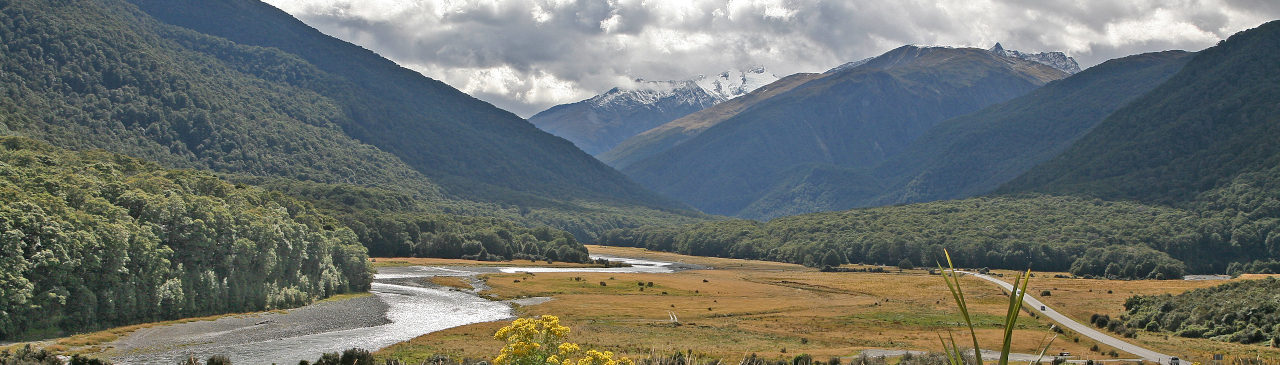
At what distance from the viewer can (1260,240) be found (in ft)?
626

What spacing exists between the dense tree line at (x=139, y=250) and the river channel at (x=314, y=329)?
3.61 m

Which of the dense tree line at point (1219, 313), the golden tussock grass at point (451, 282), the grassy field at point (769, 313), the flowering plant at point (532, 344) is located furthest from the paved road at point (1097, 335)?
the golden tussock grass at point (451, 282)

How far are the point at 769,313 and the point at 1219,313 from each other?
45067 millimetres

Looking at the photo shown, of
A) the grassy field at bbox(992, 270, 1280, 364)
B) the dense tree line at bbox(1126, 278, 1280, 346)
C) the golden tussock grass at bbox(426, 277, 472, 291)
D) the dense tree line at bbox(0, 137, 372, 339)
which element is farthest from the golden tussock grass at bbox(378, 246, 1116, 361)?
the dense tree line at bbox(0, 137, 372, 339)

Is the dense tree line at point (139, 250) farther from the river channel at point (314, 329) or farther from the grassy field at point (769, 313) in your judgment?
the grassy field at point (769, 313)

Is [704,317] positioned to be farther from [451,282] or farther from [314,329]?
[451,282]

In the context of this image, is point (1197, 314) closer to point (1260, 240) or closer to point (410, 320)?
point (410, 320)

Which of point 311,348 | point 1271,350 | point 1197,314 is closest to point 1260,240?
point 1197,314

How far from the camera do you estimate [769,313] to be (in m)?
106

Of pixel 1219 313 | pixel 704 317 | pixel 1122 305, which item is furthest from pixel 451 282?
pixel 1219 313

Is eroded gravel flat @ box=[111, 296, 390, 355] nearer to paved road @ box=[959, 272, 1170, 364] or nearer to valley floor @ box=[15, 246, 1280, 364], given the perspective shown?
valley floor @ box=[15, 246, 1280, 364]

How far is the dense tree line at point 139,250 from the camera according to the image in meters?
66.2

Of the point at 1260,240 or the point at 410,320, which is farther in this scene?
the point at 1260,240

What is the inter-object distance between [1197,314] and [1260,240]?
138m
